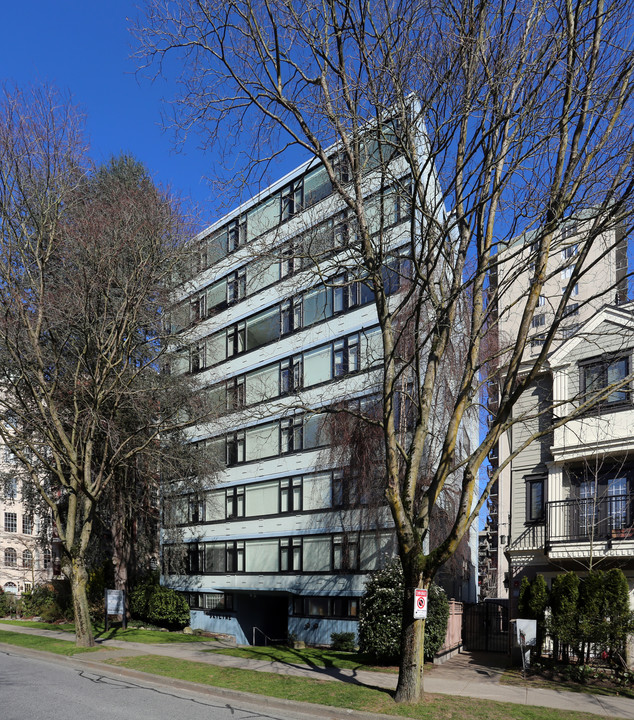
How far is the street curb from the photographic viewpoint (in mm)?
11766

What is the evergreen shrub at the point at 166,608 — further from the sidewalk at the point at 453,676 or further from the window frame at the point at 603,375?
the window frame at the point at 603,375

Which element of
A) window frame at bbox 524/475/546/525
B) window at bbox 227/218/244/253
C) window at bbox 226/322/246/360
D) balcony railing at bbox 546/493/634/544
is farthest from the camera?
window at bbox 226/322/246/360

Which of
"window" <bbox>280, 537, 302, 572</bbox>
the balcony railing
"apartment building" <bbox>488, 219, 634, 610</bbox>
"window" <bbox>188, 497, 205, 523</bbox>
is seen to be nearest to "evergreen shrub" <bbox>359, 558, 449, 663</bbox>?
"apartment building" <bbox>488, 219, 634, 610</bbox>

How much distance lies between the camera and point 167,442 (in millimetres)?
28953

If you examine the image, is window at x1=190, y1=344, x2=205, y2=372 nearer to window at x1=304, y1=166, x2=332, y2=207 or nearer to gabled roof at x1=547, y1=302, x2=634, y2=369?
window at x1=304, y1=166, x2=332, y2=207

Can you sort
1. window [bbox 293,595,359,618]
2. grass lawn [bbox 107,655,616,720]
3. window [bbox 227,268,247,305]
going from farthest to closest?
window [bbox 227,268,247,305]
window [bbox 293,595,359,618]
grass lawn [bbox 107,655,616,720]

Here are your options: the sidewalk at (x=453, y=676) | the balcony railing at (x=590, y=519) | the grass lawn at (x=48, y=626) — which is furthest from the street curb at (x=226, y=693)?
the grass lawn at (x=48, y=626)

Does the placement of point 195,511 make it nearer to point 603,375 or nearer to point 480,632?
point 480,632

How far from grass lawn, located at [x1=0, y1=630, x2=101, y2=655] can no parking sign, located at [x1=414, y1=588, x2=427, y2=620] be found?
11.0m

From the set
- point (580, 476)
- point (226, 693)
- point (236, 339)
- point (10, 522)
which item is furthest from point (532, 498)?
point (10, 522)

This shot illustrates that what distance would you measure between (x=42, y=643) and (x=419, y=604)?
46.1 ft

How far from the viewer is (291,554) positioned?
95.0 ft

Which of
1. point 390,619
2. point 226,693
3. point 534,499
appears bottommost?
point 226,693

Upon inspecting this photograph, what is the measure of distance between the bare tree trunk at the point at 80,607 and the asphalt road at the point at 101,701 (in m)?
4.28
